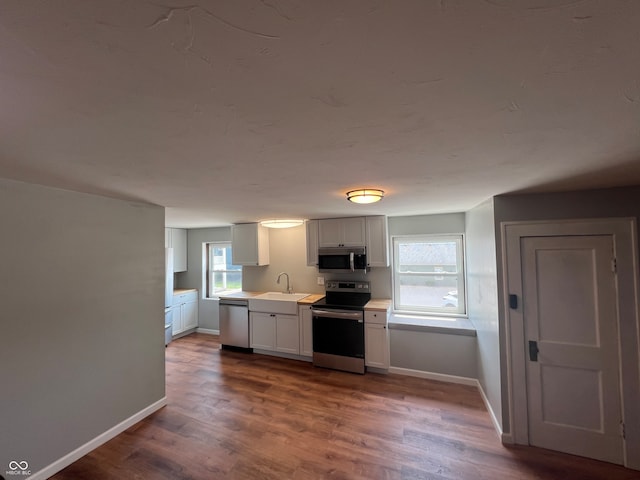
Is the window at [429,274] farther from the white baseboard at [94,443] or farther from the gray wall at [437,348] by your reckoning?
the white baseboard at [94,443]

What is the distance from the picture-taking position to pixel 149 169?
153 cm

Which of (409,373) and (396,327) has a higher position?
(396,327)

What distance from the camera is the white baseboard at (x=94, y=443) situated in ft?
6.31

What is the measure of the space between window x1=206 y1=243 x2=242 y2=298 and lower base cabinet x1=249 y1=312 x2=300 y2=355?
1439 millimetres

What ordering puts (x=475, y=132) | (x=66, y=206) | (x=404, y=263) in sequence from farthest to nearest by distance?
(x=404, y=263) < (x=66, y=206) < (x=475, y=132)

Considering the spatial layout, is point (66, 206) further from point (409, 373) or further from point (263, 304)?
point (409, 373)

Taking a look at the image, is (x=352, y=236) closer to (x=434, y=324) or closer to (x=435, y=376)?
(x=434, y=324)

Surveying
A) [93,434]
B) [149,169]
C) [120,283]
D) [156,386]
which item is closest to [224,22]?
[149,169]

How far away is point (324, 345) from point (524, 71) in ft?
11.9

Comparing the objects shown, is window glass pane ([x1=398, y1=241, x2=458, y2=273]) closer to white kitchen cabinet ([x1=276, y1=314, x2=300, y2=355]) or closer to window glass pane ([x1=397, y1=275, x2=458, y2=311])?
window glass pane ([x1=397, y1=275, x2=458, y2=311])

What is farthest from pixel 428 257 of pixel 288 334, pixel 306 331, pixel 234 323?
pixel 234 323

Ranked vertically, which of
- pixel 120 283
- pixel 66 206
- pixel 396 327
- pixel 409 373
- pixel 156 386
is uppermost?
pixel 66 206

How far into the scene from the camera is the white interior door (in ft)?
6.72

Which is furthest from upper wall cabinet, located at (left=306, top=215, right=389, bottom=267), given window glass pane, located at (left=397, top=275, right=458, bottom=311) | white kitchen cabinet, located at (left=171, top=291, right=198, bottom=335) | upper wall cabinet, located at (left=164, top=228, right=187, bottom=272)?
upper wall cabinet, located at (left=164, top=228, right=187, bottom=272)
